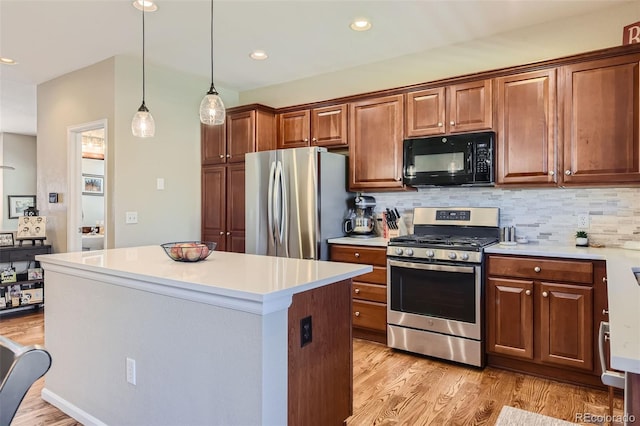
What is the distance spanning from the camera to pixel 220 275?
1.72 metres

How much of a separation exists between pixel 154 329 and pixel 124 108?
276cm

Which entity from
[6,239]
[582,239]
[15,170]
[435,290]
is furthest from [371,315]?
[15,170]

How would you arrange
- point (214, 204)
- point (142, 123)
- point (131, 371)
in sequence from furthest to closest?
point (214, 204)
point (142, 123)
point (131, 371)

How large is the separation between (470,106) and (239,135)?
237cm

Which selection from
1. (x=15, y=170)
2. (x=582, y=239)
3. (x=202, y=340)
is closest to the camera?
(x=202, y=340)

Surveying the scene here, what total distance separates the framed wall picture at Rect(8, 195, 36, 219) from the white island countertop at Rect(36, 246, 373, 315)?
6906 millimetres

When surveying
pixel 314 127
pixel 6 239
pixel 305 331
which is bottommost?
pixel 305 331

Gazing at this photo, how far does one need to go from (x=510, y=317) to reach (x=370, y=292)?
3.65 ft

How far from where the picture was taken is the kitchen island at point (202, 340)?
58.0 inches

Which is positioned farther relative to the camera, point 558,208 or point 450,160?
point 450,160

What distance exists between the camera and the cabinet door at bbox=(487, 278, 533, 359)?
109 inches

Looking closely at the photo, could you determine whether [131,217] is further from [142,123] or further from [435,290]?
[435,290]

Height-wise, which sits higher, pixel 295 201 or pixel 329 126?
pixel 329 126

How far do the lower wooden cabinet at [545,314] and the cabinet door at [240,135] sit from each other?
265 cm
